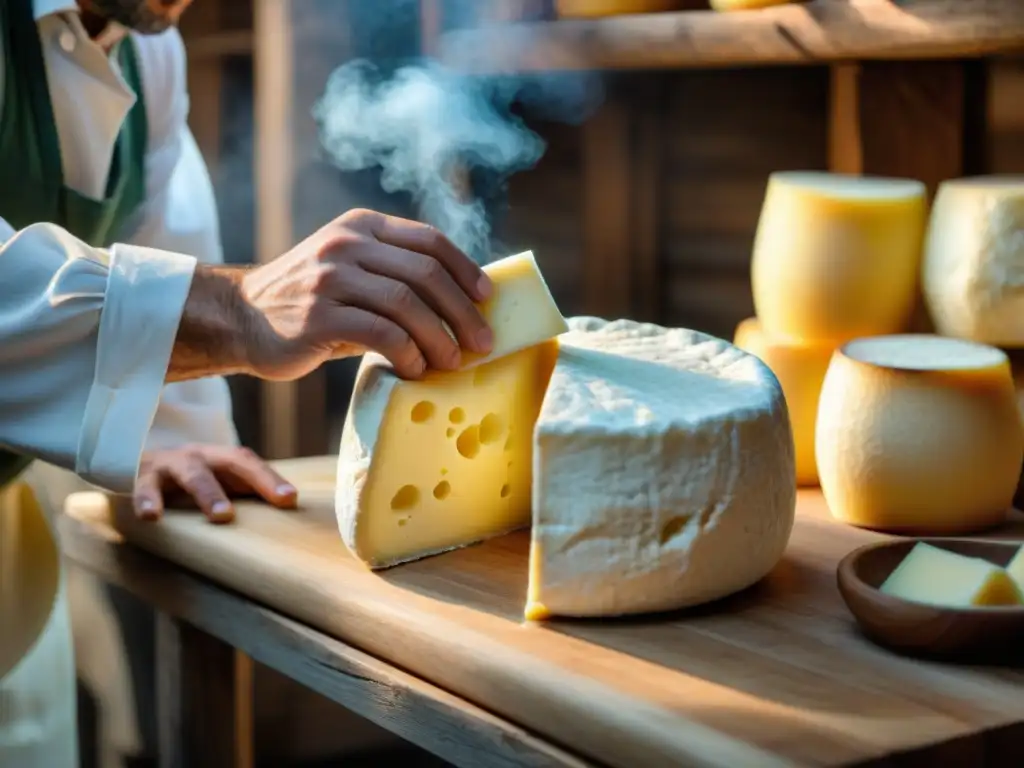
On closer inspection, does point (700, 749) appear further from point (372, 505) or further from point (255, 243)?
point (255, 243)

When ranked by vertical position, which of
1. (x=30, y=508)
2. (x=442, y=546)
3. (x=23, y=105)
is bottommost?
(x=30, y=508)

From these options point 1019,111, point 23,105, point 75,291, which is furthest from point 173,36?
point 1019,111

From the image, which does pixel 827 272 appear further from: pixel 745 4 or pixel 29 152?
pixel 29 152

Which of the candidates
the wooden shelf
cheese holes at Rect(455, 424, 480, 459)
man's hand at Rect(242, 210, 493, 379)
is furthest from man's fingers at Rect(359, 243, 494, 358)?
the wooden shelf

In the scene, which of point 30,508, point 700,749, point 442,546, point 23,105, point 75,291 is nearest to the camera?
point 700,749

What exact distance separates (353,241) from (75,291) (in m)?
0.24

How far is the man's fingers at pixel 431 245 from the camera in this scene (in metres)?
1.26

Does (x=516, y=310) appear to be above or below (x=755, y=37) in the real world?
below

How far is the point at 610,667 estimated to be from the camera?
1.07m

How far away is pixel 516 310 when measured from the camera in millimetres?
1339

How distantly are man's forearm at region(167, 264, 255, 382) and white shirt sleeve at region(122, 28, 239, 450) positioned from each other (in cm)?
60

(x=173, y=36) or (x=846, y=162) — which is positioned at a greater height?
(x=173, y=36)

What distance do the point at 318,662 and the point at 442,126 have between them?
2.92ft

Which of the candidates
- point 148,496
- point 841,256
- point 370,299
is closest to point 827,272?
point 841,256
